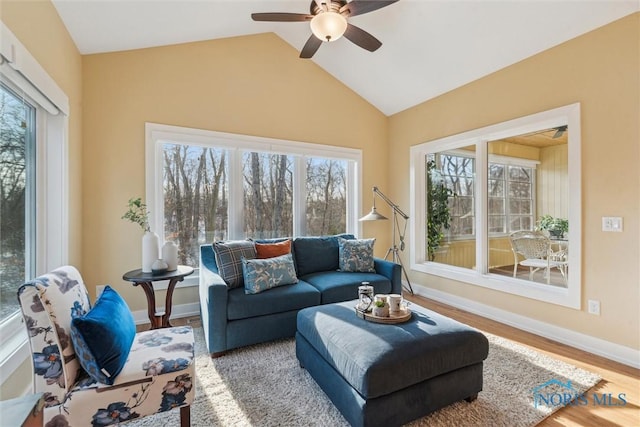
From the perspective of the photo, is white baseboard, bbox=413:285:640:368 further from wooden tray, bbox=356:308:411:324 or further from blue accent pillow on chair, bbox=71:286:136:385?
blue accent pillow on chair, bbox=71:286:136:385

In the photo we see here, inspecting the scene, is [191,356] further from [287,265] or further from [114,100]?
[114,100]

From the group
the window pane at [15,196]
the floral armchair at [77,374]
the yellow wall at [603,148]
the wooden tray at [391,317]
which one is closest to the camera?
the floral armchair at [77,374]

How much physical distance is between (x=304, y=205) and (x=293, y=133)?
103cm

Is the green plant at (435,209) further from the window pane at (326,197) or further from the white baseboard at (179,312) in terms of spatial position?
the white baseboard at (179,312)

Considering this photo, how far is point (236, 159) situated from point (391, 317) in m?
2.79

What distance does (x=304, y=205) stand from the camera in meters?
4.35

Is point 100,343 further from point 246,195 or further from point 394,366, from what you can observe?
point 246,195

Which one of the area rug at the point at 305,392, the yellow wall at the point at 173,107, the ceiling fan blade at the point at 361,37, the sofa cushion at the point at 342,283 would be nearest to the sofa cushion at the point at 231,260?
the area rug at the point at 305,392

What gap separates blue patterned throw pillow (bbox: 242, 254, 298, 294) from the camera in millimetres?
2783

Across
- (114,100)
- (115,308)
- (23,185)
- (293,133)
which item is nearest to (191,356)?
(115,308)

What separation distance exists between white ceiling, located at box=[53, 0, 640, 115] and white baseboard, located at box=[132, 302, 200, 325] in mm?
2775

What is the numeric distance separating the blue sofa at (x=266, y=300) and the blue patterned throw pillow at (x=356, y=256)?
0.32 ft

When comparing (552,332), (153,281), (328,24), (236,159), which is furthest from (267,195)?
(552,332)

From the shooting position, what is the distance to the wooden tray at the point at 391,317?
1973 millimetres
